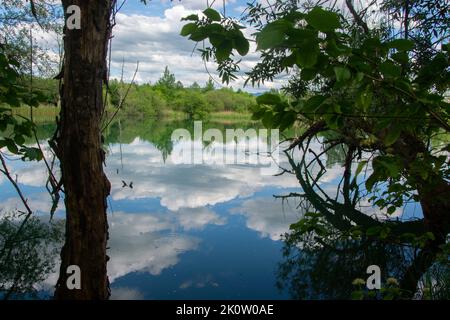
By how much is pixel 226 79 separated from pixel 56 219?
393cm

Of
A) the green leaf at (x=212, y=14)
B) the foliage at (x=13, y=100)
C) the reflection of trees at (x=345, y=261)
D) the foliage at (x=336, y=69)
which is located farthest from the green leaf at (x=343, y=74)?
the reflection of trees at (x=345, y=261)

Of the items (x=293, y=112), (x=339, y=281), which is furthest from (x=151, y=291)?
(x=293, y=112)

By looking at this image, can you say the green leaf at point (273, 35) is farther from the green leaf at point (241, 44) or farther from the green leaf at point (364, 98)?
the green leaf at point (364, 98)

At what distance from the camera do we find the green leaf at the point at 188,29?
0.93 m

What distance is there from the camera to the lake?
3361 mm

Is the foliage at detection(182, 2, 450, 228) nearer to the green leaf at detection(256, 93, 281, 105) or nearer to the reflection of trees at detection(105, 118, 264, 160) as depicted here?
the green leaf at detection(256, 93, 281, 105)

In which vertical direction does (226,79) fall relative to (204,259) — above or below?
above

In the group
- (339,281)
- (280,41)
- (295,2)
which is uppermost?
(295,2)

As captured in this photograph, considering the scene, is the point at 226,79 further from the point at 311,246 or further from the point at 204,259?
the point at 311,246

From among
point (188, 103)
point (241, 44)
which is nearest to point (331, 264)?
point (241, 44)

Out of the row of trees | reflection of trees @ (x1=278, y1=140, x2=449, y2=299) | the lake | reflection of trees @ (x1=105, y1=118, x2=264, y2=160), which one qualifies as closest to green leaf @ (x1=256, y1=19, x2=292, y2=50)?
reflection of trees @ (x1=278, y1=140, x2=449, y2=299)

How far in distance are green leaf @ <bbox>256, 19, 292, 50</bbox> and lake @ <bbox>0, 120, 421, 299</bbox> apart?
251 cm

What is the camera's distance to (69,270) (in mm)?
1887

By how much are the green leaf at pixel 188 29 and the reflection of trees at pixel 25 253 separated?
282cm
